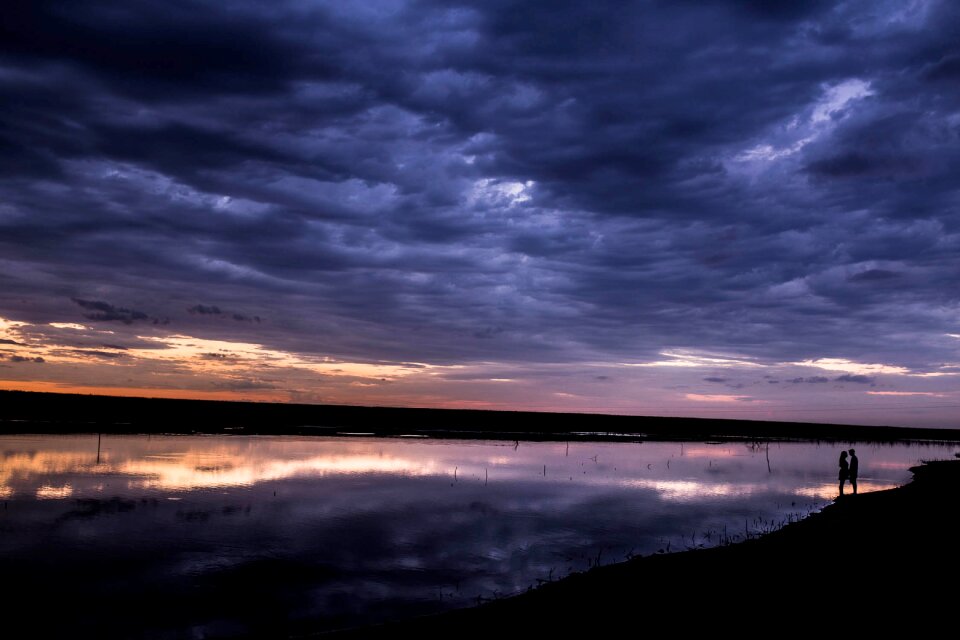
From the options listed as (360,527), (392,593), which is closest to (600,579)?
(392,593)

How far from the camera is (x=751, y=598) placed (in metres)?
14.0

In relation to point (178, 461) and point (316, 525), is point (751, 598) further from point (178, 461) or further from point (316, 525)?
point (178, 461)

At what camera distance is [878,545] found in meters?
19.2

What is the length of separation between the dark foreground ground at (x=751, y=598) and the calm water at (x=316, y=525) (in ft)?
8.85

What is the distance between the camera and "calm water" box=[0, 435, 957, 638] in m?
16.4

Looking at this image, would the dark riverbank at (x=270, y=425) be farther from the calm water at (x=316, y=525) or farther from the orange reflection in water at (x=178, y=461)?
the calm water at (x=316, y=525)

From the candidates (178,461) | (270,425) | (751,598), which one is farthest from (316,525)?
(270,425)

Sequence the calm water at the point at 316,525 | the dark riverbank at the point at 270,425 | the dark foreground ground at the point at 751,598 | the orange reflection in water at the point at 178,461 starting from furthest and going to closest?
the dark riverbank at the point at 270,425
the orange reflection in water at the point at 178,461
the calm water at the point at 316,525
the dark foreground ground at the point at 751,598

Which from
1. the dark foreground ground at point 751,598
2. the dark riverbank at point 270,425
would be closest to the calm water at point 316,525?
the dark foreground ground at point 751,598

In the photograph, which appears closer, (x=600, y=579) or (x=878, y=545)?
(x=600, y=579)

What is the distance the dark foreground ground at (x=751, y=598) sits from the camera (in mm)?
12312

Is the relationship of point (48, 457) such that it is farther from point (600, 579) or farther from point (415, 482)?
point (600, 579)

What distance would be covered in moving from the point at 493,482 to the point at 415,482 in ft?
15.1

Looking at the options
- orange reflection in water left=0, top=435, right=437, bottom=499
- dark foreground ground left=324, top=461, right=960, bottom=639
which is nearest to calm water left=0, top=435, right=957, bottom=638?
orange reflection in water left=0, top=435, right=437, bottom=499
